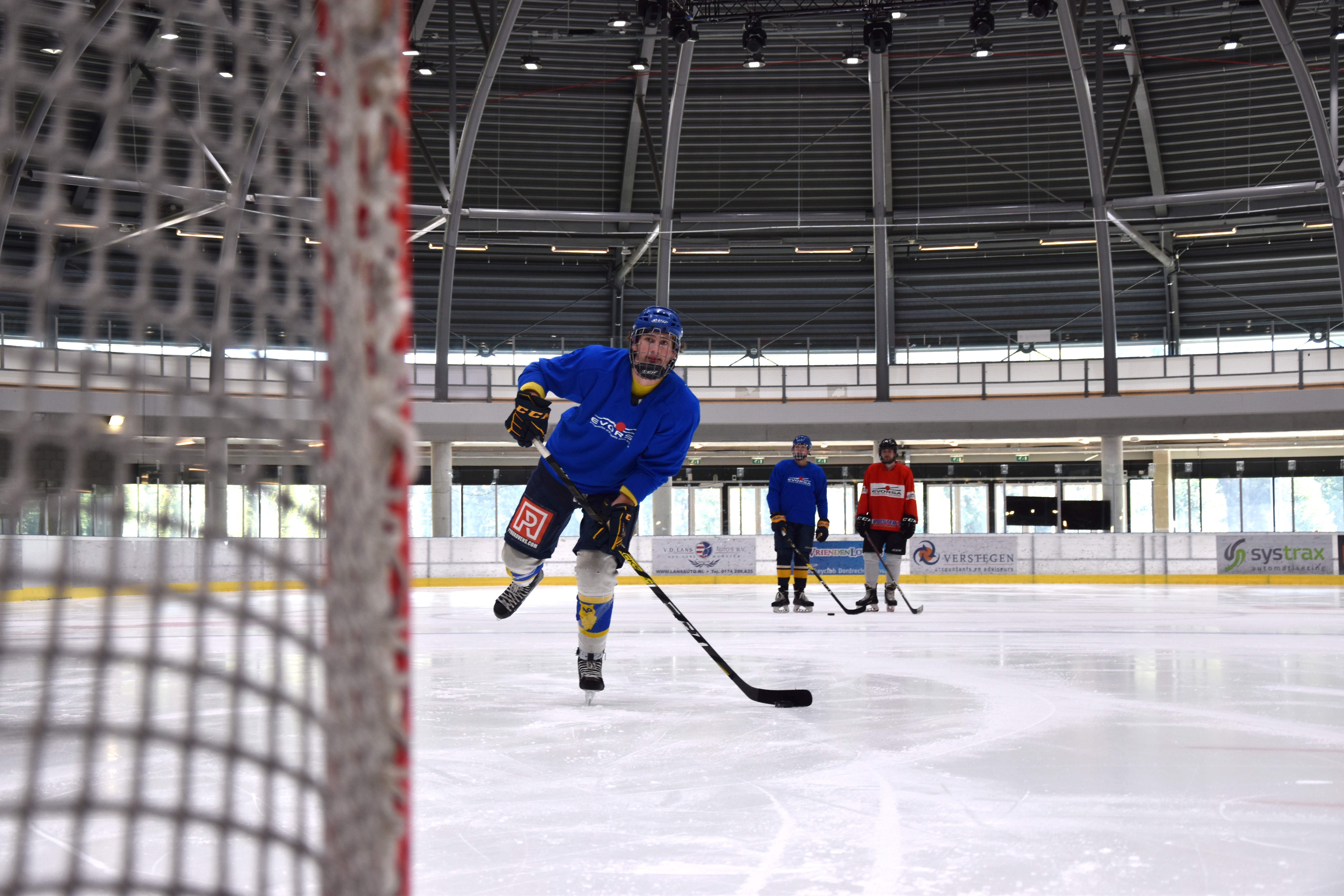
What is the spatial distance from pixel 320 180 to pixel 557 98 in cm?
2010

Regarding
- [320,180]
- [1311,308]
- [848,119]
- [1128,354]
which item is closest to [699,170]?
[848,119]

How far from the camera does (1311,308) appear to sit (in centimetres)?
2173

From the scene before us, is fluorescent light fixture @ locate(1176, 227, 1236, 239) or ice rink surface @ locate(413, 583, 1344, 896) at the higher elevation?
fluorescent light fixture @ locate(1176, 227, 1236, 239)

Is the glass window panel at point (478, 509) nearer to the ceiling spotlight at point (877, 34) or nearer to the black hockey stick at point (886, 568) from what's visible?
the ceiling spotlight at point (877, 34)

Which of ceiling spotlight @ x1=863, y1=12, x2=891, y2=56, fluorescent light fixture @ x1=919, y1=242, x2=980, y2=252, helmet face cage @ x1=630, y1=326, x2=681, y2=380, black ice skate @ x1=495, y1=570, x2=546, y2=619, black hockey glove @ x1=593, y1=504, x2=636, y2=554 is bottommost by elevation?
black ice skate @ x1=495, y1=570, x2=546, y2=619

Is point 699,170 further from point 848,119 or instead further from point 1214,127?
point 1214,127

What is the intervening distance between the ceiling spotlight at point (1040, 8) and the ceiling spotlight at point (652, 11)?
16.9 feet

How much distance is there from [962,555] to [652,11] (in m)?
8.90

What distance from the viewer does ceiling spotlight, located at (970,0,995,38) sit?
15820 millimetres

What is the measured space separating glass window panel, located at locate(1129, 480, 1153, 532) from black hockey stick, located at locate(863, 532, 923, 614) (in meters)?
11.0

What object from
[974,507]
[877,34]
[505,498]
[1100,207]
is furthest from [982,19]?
[505,498]

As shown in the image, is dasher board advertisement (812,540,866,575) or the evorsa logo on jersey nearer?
the evorsa logo on jersey

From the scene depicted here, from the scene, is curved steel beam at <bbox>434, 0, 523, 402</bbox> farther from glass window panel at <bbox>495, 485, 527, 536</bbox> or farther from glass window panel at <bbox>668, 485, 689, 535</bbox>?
glass window panel at <bbox>668, 485, 689, 535</bbox>

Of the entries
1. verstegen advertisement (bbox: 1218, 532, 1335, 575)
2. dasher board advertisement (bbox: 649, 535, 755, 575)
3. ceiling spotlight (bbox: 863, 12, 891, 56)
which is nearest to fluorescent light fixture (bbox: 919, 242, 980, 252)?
ceiling spotlight (bbox: 863, 12, 891, 56)
